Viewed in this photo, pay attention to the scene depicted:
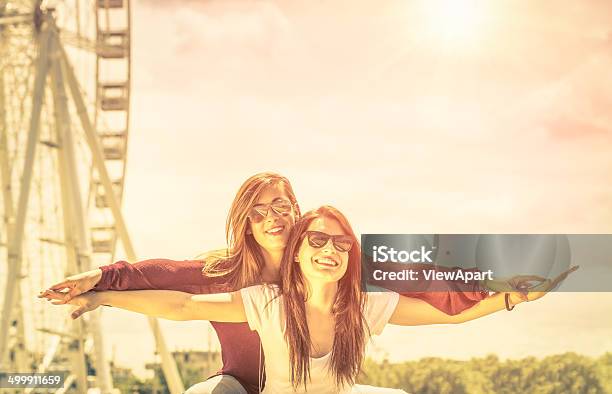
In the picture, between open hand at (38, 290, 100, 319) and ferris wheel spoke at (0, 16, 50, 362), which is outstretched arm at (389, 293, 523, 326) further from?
ferris wheel spoke at (0, 16, 50, 362)

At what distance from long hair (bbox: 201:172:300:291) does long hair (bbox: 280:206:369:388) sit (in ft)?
0.68

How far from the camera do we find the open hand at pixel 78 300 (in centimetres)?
498

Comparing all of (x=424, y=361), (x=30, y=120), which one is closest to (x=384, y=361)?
(x=424, y=361)

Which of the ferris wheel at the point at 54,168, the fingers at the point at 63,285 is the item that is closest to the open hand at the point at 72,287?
the fingers at the point at 63,285

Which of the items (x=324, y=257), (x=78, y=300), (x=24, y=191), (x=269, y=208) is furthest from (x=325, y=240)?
(x=24, y=191)

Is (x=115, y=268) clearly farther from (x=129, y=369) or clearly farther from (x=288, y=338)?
(x=129, y=369)

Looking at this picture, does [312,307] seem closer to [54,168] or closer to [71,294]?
[71,294]

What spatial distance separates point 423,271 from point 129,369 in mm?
4880

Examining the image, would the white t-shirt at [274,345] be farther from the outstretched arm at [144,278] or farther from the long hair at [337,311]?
the outstretched arm at [144,278]

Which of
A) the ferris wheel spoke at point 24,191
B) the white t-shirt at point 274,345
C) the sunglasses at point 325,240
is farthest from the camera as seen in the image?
the ferris wheel spoke at point 24,191

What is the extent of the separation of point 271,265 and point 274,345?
1.60ft

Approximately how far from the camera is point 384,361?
7.86m

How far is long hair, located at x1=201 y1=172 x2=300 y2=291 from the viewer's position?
5.59 meters

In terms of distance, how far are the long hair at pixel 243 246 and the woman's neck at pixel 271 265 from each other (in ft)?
0.07
